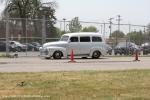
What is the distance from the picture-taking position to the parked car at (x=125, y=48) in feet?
143

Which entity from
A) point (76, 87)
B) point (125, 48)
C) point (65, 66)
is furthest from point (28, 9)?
point (76, 87)

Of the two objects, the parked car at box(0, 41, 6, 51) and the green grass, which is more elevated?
the parked car at box(0, 41, 6, 51)

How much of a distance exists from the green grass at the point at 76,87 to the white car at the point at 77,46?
16.6 meters

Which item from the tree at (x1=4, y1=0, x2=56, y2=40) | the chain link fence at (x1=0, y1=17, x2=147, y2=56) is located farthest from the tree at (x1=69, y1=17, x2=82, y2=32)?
the tree at (x1=4, y1=0, x2=56, y2=40)

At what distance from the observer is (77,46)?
34.8 m

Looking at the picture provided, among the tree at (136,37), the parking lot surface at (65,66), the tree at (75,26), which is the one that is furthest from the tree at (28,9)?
the parking lot surface at (65,66)

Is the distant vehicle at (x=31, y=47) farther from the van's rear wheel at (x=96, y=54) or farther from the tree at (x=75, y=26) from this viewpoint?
the van's rear wheel at (x=96, y=54)

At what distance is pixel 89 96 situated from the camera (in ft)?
38.8

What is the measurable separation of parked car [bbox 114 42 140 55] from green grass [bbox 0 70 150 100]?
→ 2615 cm

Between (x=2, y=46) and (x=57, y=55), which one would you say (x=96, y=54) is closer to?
(x=57, y=55)

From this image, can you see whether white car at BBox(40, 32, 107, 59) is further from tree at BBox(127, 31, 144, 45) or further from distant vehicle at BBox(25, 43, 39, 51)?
tree at BBox(127, 31, 144, 45)

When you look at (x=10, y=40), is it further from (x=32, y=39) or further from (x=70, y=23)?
(x=70, y=23)

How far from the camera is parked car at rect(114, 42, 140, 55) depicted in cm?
4369

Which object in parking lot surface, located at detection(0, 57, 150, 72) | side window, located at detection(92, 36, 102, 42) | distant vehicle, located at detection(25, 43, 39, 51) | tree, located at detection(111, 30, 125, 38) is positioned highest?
tree, located at detection(111, 30, 125, 38)
